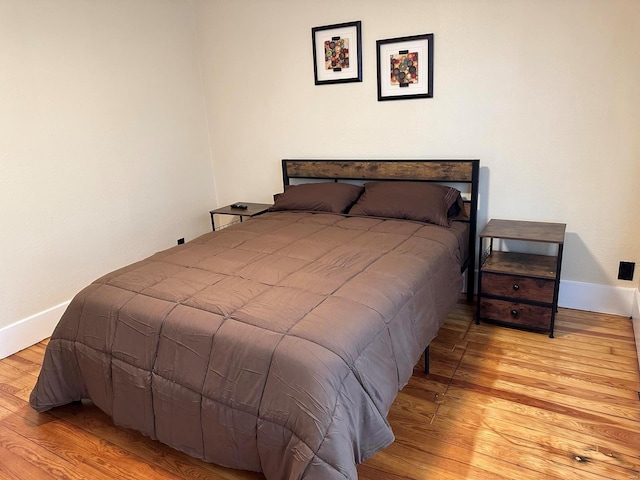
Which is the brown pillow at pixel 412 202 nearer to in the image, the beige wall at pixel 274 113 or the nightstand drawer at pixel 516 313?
the beige wall at pixel 274 113

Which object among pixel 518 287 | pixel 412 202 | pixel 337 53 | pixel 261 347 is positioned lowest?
pixel 518 287

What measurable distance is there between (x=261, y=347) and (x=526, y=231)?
1945mm

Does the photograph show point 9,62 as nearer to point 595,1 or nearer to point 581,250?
point 595,1

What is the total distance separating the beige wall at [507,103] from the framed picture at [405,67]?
2.2 inches

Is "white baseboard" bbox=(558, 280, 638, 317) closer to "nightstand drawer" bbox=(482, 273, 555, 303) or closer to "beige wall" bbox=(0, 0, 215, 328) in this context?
"nightstand drawer" bbox=(482, 273, 555, 303)

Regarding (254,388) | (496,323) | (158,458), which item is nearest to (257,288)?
(254,388)

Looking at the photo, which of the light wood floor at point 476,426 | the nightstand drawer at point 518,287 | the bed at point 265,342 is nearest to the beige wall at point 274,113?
the nightstand drawer at point 518,287

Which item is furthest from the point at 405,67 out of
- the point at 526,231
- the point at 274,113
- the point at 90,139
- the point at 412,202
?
the point at 90,139

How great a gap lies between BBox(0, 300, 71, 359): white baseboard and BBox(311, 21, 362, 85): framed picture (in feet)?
8.26

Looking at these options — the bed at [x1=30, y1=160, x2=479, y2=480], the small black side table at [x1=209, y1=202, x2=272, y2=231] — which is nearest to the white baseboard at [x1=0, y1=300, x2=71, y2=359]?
the bed at [x1=30, y1=160, x2=479, y2=480]

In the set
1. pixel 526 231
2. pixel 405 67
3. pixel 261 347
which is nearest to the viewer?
pixel 261 347

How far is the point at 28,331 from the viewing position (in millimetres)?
2938

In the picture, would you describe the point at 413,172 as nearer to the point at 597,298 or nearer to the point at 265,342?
the point at 597,298

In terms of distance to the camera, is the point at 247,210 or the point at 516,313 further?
the point at 247,210
